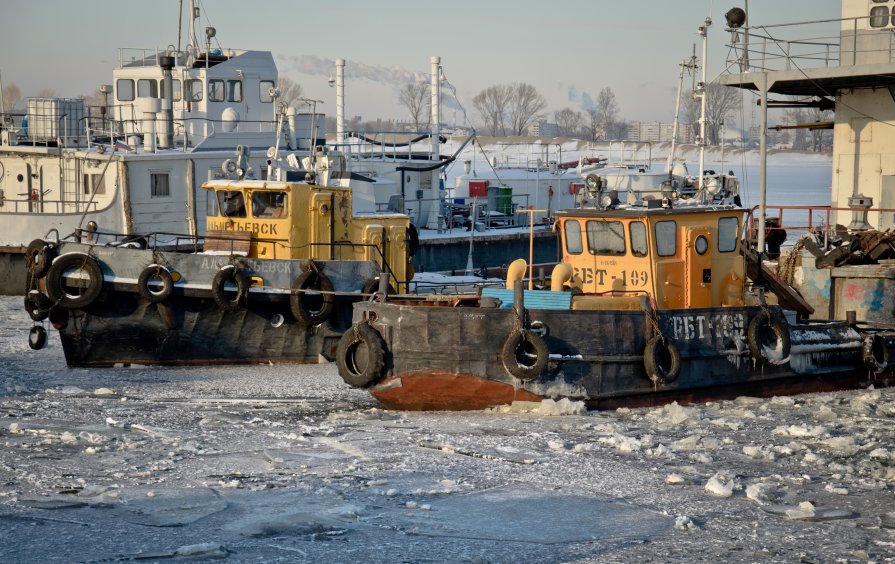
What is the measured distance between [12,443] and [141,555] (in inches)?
152

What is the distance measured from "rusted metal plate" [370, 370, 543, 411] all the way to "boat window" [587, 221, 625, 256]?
2.32m

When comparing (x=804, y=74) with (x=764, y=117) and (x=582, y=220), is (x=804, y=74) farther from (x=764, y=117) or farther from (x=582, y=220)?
(x=582, y=220)

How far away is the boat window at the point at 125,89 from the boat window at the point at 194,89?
5.02 ft

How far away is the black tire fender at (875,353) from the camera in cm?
1580

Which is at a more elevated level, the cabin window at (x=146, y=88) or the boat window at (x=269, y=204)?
the cabin window at (x=146, y=88)

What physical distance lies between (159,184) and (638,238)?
13.2 meters

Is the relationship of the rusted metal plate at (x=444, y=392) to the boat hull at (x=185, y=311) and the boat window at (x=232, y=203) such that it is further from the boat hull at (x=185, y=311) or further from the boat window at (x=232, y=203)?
the boat window at (x=232, y=203)

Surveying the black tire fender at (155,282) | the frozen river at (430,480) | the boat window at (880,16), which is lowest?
the frozen river at (430,480)

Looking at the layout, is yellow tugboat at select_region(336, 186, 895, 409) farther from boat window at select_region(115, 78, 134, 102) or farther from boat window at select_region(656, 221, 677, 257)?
boat window at select_region(115, 78, 134, 102)

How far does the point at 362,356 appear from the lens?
13.4 meters

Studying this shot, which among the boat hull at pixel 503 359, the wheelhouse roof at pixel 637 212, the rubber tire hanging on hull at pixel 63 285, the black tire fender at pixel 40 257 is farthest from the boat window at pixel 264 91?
the boat hull at pixel 503 359

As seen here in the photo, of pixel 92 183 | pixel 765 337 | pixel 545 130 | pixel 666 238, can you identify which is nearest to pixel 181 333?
pixel 666 238

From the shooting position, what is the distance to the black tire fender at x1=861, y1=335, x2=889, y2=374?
51.8 feet

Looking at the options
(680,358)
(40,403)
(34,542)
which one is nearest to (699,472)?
(680,358)
